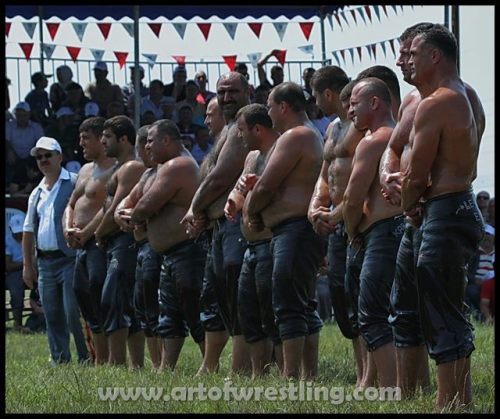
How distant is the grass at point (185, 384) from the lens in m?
7.12

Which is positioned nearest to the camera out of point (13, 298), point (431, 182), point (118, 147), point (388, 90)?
point (431, 182)

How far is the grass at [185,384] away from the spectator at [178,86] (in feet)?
28.8

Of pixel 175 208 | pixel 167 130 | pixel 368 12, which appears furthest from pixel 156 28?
pixel 175 208

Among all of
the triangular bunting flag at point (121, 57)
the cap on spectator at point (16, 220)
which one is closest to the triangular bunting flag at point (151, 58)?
the triangular bunting flag at point (121, 57)

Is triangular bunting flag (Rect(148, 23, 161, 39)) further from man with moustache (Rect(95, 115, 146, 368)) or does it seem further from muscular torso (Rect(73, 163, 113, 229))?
man with moustache (Rect(95, 115, 146, 368))

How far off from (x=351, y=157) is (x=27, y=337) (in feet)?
30.9

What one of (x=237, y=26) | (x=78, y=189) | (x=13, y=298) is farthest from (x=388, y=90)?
(x=237, y=26)

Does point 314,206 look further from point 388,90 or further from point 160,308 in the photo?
point 160,308

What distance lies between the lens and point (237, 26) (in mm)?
20781

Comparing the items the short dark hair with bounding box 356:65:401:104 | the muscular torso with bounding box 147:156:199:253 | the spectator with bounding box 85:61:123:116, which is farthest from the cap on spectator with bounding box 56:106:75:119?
the short dark hair with bounding box 356:65:401:104

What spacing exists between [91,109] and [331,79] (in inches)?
450

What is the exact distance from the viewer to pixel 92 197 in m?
12.5

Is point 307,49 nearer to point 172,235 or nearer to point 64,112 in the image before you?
point 64,112

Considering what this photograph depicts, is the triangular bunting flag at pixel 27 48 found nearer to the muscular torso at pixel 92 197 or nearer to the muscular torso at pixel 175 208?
the muscular torso at pixel 92 197
